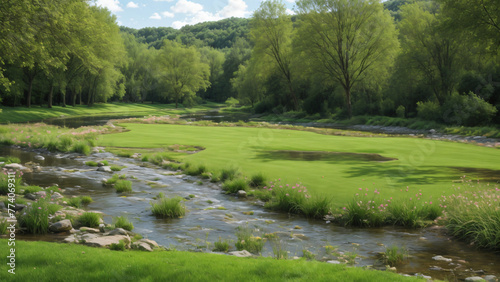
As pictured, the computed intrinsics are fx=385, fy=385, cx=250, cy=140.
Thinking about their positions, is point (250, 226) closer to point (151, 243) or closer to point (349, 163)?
point (151, 243)

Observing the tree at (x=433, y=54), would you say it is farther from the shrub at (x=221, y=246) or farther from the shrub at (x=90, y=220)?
the shrub at (x=90, y=220)

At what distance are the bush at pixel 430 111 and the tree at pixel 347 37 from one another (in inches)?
444

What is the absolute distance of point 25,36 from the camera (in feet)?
56.6

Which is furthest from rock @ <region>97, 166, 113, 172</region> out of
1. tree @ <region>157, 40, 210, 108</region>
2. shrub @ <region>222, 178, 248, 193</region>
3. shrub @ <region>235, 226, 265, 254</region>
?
tree @ <region>157, 40, 210, 108</region>

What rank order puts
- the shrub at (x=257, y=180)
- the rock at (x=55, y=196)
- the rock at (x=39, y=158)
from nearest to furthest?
the rock at (x=55, y=196) < the shrub at (x=257, y=180) < the rock at (x=39, y=158)

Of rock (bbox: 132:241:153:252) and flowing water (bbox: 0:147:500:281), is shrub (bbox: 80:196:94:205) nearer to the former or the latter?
flowing water (bbox: 0:147:500:281)

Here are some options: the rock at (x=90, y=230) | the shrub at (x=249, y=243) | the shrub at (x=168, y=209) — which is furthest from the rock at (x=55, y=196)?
the shrub at (x=249, y=243)

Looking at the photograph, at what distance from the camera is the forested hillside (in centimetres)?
2064

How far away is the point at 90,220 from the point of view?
33.8 feet

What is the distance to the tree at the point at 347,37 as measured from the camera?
5488 cm

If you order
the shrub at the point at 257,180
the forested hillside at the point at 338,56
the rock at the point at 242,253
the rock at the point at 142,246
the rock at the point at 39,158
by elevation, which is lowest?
the rock at the point at 39,158

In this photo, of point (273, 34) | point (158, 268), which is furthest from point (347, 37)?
point (158, 268)

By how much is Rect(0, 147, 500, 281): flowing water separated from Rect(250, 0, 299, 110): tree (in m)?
59.8

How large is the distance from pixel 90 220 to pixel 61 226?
747 millimetres
